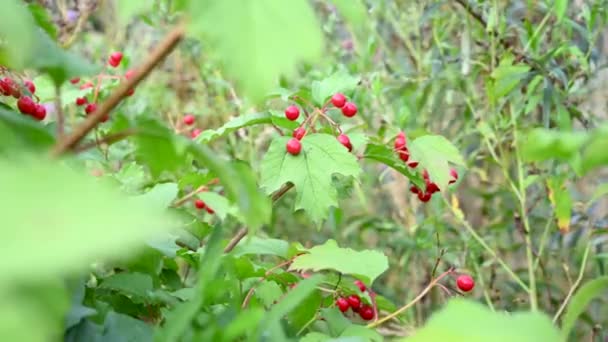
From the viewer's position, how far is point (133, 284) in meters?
0.59

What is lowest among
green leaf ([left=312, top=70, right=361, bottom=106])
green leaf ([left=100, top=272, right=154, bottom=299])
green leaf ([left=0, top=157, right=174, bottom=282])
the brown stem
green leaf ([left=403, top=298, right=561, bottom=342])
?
green leaf ([left=312, top=70, right=361, bottom=106])

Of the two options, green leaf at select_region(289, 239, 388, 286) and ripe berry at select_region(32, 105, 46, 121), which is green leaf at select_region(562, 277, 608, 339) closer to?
green leaf at select_region(289, 239, 388, 286)

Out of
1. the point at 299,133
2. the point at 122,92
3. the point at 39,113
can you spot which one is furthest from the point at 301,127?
the point at 122,92

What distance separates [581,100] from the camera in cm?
182

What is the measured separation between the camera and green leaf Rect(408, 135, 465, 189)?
3.14 ft

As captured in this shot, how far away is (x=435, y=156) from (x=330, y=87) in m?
0.16

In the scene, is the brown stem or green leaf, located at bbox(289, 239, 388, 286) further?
green leaf, located at bbox(289, 239, 388, 286)

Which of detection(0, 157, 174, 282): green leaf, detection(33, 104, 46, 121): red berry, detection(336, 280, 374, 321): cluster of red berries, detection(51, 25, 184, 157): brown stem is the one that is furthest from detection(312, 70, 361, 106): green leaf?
detection(0, 157, 174, 282): green leaf

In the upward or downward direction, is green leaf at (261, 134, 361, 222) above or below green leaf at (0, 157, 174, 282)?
below

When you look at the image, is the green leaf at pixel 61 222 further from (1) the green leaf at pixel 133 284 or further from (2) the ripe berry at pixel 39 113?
(2) the ripe berry at pixel 39 113

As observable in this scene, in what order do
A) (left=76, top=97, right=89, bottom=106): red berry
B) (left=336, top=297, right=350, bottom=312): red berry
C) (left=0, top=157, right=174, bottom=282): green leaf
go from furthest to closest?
(left=76, top=97, right=89, bottom=106): red berry
(left=336, top=297, right=350, bottom=312): red berry
(left=0, top=157, right=174, bottom=282): green leaf

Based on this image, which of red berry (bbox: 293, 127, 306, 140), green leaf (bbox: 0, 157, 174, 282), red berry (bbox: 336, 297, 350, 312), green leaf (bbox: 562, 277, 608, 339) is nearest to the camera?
green leaf (bbox: 0, 157, 174, 282)

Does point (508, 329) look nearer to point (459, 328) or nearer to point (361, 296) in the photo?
point (459, 328)

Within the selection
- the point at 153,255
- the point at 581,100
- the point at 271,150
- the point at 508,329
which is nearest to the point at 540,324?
the point at 508,329
